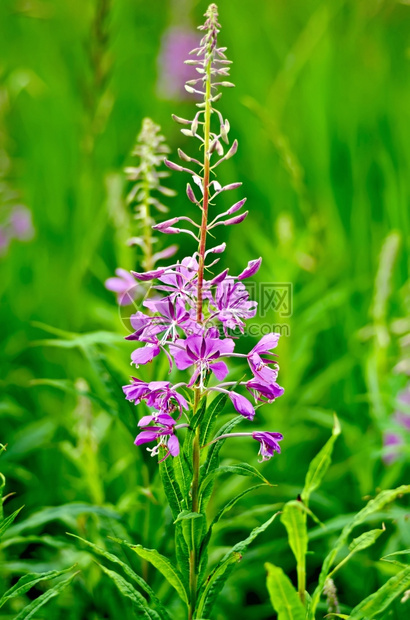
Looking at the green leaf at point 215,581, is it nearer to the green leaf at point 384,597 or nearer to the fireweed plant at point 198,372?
the fireweed plant at point 198,372

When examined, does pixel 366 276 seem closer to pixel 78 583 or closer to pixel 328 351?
pixel 328 351

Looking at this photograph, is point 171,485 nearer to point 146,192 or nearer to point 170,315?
point 170,315

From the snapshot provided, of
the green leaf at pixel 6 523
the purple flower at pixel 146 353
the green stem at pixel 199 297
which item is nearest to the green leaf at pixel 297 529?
the green stem at pixel 199 297

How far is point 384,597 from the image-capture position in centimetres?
146

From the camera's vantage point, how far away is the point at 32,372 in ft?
11.0

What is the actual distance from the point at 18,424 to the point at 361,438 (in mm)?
1515

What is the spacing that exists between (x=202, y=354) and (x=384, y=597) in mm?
680

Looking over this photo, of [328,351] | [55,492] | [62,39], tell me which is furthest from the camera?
[62,39]

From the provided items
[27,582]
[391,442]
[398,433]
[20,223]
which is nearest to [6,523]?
[27,582]

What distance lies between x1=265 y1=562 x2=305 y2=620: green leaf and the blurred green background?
549 millimetres

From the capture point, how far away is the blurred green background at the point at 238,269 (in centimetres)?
229

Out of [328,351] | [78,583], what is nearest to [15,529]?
[78,583]

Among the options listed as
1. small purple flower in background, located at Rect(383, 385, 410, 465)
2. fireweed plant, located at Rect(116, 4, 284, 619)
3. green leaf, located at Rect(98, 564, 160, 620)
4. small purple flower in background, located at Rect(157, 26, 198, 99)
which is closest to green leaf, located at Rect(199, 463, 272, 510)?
fireweed plant, located at Rect(116, 4, 284, 619)

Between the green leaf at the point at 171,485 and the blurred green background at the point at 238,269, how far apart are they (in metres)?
0.41
